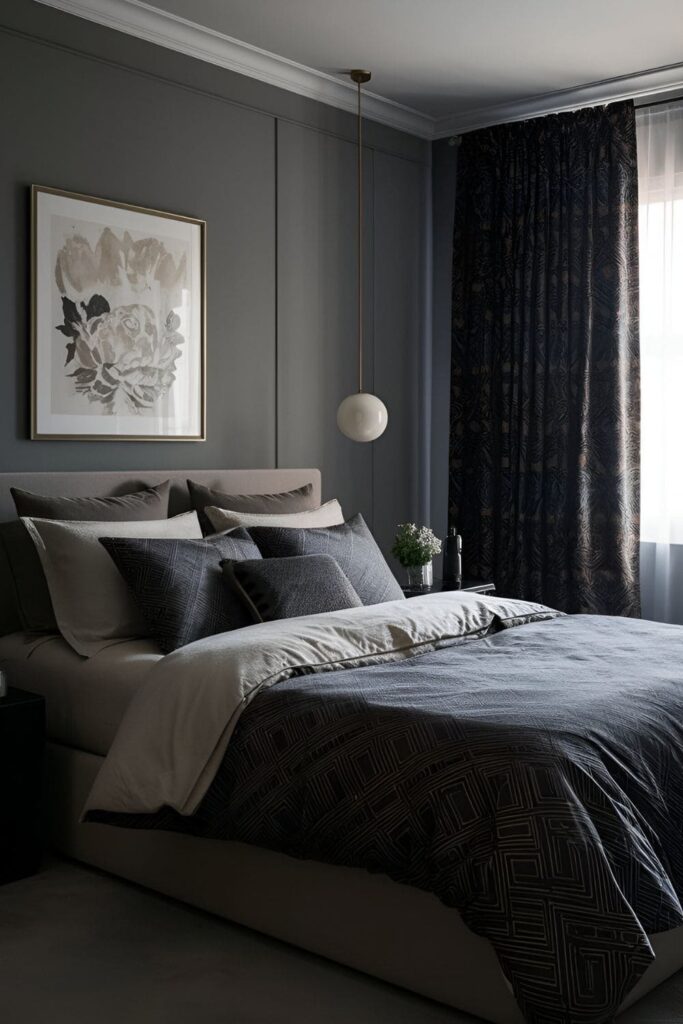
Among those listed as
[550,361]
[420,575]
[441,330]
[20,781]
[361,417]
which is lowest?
[20,781]

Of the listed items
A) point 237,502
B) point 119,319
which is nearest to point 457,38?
point 119,319

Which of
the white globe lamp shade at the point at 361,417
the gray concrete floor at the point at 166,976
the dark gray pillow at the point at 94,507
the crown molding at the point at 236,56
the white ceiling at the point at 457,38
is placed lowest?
the gray concrete floor at the point at 166,976

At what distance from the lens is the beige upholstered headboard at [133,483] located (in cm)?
367

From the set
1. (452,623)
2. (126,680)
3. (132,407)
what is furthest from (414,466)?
(126,680)

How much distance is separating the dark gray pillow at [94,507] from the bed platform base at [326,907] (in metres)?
0.84

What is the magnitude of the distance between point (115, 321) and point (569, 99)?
8.24 ft

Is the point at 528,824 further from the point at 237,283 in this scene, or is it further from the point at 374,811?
the point at 237,283

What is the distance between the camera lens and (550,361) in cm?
527

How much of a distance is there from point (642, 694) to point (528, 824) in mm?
681

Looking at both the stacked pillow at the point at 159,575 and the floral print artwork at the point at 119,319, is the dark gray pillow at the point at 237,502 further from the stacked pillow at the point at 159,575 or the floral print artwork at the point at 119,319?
the floral print artwork at the point at 119,319

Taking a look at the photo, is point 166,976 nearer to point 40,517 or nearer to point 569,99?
point 40,517

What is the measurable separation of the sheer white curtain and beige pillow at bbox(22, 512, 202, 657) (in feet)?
8.74

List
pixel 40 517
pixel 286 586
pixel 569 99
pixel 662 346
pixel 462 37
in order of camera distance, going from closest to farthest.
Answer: pixel 286 586 → pixel 40 517 → pixel 462 37 → pixel 662 346 → pixel 569 99

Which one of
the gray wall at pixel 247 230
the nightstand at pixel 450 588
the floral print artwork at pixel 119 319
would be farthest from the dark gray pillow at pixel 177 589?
the nightstand at pixel 450 588
